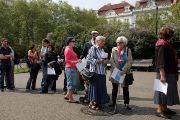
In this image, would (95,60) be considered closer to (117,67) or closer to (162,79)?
(117,67)

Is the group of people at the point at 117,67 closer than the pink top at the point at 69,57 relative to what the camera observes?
Yes

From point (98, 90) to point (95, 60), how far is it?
740 mm

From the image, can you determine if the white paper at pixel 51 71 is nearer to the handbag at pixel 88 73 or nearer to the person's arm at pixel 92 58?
the handbag at pixel 88 73

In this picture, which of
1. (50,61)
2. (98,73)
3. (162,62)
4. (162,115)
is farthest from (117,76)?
(50,61)

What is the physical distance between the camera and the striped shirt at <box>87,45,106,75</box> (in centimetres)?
995

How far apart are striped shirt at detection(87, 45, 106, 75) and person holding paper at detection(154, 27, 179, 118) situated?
144cm

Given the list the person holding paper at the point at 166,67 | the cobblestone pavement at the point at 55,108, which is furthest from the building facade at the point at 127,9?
the person holding paper at the point at 166,67

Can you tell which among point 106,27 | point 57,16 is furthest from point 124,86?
point 57,16

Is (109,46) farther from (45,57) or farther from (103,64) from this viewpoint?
(103,64)

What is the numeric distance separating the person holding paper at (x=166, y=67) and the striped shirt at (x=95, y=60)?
144 centimetres

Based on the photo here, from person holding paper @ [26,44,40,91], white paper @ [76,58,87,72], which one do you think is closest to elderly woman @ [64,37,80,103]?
white paper @ [76,58,87,72]

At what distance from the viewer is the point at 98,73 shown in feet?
32.6

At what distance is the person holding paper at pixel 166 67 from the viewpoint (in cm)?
898

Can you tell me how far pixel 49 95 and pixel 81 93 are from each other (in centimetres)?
111
